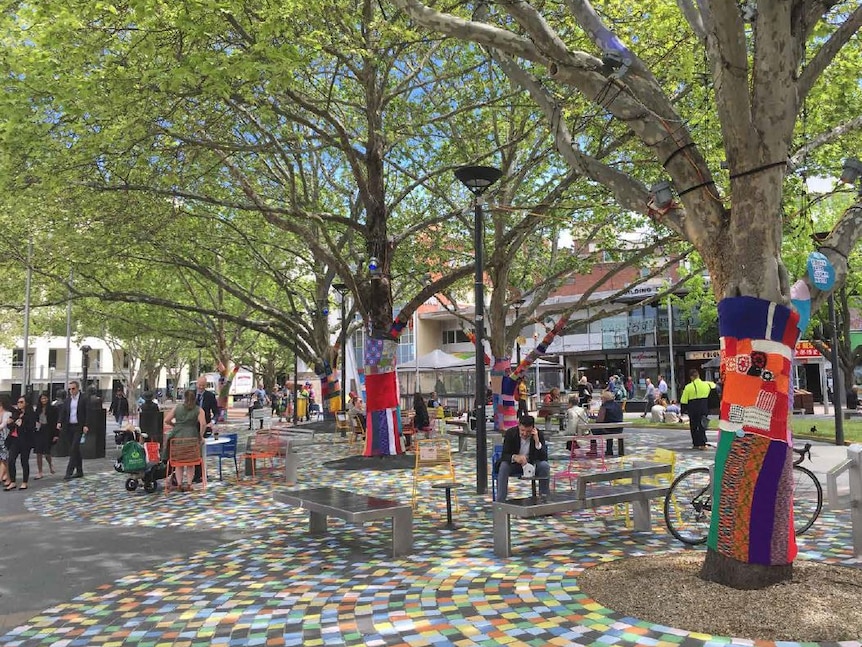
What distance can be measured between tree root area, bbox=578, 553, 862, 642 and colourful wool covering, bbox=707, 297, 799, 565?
11.7 inches

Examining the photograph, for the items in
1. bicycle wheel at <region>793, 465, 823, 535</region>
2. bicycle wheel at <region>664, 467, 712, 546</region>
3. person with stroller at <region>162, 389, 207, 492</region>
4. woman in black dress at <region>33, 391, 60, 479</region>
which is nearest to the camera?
bicycle wheel at <region>664, 467, 712, 546</region>

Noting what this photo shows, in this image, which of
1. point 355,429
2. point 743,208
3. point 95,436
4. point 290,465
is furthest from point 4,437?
point 743,208

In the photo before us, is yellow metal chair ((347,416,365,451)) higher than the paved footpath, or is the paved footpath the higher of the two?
yellow metal chair ((347,416,365,451))

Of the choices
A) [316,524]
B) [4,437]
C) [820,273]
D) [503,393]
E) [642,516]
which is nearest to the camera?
[820,273]

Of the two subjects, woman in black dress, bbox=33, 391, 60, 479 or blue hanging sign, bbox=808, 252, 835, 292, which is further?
woman in black dress, bbox=33, 391, 60, 479

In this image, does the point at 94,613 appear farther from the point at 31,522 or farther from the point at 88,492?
the point at 88,492

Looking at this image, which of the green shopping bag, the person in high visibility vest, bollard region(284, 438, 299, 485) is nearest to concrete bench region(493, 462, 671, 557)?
bollard region(284, 438, 299, 485)

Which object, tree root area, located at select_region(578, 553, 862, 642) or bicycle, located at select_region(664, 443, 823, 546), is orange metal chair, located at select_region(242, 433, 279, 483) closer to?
bicycle, located at select_region(664, 443, 823, 546)

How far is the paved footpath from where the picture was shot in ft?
15.7

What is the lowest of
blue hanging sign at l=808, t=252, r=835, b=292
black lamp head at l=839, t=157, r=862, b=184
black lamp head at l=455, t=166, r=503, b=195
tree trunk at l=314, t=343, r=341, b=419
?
tree trunk at l=314, t=343, r=341, b=419

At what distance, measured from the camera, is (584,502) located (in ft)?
22.8

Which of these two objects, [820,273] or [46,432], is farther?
[46,432]

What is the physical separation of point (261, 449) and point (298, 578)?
23.8 ft

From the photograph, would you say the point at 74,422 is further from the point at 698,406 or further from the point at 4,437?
the point at 698,406
